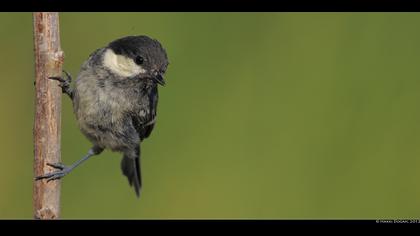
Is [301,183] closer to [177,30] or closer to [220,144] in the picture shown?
[220,144]

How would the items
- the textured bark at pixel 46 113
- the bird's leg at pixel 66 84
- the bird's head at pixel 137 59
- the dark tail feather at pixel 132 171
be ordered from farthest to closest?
the dark tail feather at pixel 132 171, the bird's head at pixel 137 59, the bird's leg at pixel 66 84, the textured bark at pixel 46 113

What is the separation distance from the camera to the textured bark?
3.21 meters

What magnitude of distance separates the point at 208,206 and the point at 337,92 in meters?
Result: 1.33

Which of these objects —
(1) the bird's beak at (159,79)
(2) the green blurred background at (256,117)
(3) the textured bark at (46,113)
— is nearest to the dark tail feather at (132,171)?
(2) the green blurred background at (256,117)

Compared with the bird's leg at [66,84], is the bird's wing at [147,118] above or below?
below

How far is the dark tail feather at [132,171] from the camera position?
4805 millimetres

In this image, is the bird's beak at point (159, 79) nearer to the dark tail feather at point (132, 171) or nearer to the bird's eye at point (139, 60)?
the bird's eye at point (139, 60)

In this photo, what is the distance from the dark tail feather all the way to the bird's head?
1.05 meters

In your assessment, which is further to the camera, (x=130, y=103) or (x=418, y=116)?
(x=418, y=116)

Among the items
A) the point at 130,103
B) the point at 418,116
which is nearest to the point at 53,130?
the point at 130,103

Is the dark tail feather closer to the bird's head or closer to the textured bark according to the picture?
the bird's head

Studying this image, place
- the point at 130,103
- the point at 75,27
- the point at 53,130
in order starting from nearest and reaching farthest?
the point at 53,130 < the point at 130,103 < the point at 75,27

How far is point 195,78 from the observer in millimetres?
5062

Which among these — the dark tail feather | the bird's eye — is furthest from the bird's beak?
the dark tail feather
